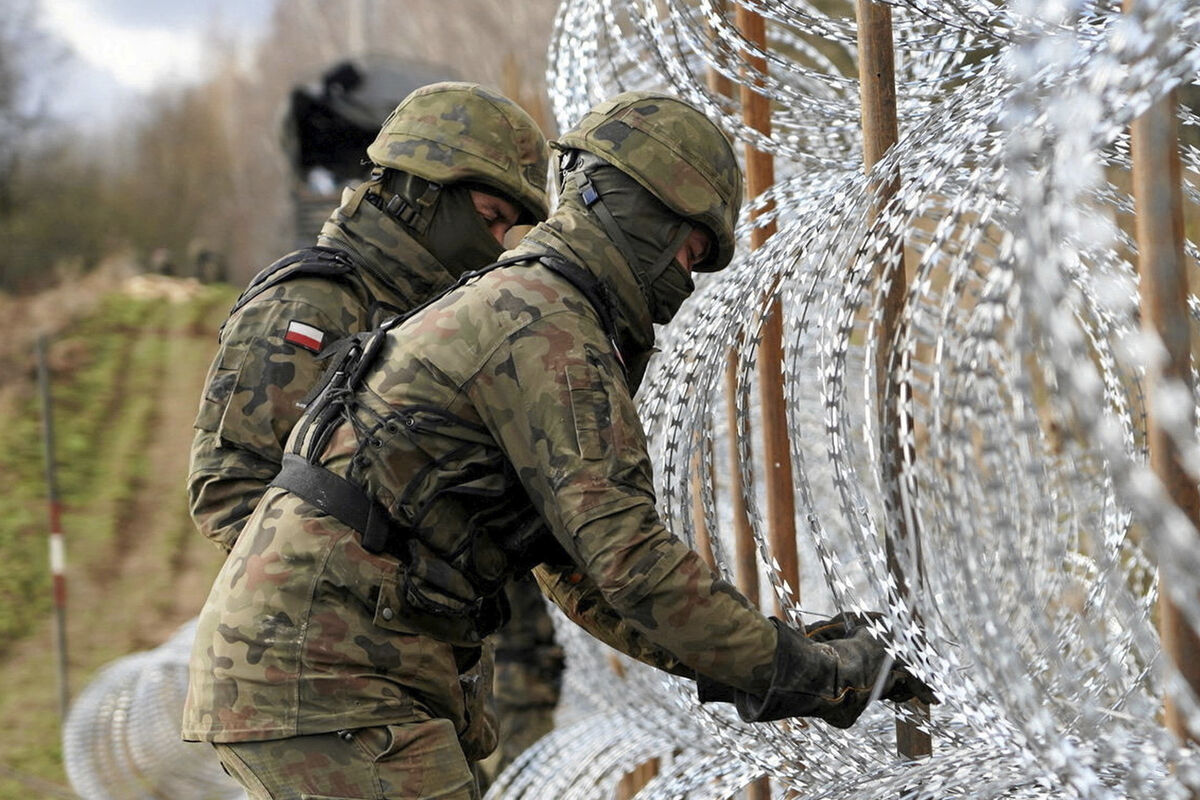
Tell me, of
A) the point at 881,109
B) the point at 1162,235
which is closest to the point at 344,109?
the point at 881,109

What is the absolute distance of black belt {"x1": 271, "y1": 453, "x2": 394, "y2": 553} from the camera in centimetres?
273

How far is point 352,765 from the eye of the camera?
2746 millimetres

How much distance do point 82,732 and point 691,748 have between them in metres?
5.74

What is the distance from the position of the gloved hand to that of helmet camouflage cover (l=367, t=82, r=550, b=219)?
4.43ft

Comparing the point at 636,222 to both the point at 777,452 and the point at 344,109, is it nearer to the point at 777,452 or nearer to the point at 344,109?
the point at 777,452

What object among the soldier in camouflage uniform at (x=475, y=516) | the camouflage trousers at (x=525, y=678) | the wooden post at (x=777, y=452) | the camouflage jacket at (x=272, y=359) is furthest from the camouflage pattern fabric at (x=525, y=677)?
the soldier in camouflage uniform at (x=475, y=516)

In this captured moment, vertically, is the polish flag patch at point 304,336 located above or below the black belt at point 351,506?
above

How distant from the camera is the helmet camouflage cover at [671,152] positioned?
281cm

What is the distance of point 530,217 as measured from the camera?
3725 millimetres

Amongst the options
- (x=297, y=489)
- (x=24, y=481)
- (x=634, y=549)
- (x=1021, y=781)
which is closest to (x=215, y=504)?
(x=297, y=489)

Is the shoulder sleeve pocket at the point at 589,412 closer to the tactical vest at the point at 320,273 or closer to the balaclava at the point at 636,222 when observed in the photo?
the balaclava at the point at 636,222

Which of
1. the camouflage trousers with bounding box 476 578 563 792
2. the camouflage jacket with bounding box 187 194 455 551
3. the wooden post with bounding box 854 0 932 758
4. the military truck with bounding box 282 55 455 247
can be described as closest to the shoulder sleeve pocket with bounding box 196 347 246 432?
the camouflage jacket with bounding box 187 194 455 551

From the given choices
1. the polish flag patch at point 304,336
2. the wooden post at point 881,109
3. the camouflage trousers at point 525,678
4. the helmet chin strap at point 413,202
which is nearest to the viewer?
the wooden post at point 881,109

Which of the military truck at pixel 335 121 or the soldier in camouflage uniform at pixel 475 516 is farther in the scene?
the military truck at pixel 335 121
